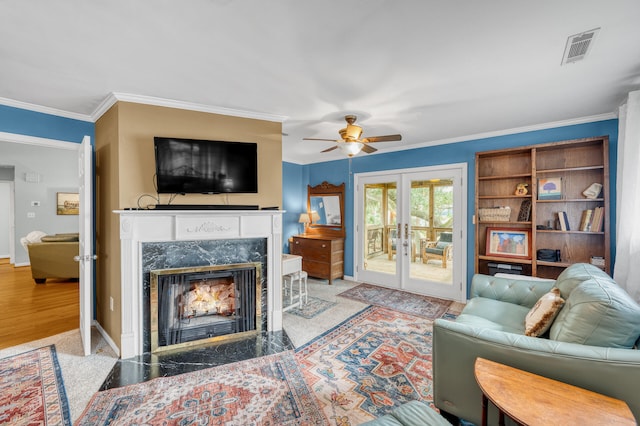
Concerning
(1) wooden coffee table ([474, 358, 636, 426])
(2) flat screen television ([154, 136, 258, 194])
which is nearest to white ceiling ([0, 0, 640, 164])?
(2) flat screen television ([154, 136, 258, 194])

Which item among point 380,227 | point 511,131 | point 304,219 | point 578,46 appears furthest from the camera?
point 304,219

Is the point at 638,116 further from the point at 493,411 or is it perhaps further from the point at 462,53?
the point at 493,411

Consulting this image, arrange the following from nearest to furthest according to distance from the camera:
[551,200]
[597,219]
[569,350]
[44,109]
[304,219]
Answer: [569,350] < [44,109] < [597,219] < [551,200] < [304,219]

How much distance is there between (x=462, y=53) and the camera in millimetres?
1885

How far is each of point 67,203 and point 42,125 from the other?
5187 mm

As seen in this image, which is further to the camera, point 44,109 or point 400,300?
point 400,300

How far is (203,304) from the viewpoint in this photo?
291 centimetres

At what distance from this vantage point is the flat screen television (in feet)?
8.55

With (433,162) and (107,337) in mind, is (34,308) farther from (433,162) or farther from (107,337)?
(433,162)

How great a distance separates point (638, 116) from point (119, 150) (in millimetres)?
4637

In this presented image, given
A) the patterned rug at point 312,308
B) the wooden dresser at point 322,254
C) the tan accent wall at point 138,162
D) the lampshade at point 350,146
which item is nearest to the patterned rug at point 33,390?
the tan accent wall at point 138,162

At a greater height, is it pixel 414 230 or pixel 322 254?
pixel 414 230

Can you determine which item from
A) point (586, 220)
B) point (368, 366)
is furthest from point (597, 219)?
point (368, 366)

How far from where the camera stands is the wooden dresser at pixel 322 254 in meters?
5.10
